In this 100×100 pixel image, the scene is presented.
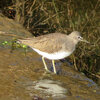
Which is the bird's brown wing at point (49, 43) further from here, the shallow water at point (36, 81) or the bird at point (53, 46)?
the shallow water at point (36, 81)

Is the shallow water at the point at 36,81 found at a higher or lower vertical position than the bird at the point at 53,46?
lower

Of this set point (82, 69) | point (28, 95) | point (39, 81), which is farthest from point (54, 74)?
point (82, 69)

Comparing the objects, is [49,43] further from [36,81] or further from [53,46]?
[36,81]

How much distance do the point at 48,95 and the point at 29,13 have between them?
229 inches

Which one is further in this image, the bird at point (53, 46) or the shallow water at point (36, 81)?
the bird at point (53, 46)

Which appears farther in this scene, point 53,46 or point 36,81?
point 53,46

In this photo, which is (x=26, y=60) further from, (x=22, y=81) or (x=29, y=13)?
(x=29, y=13)

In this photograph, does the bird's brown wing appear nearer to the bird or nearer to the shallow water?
the bird

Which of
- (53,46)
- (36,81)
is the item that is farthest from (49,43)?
(36,81)

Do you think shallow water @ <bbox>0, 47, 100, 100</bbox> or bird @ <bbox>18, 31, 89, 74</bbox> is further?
bird @ <bbox>18, 31, 89, 74</bbox>

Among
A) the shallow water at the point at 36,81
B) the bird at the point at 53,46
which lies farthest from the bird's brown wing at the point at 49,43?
the shallow water at the point at 36,81

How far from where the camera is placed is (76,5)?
10391 mm

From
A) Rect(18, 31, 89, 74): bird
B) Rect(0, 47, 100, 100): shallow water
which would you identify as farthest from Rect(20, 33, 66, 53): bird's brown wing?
Rect(0, 47, 100, 100): shallow water

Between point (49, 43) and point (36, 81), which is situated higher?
point (49, 43)
